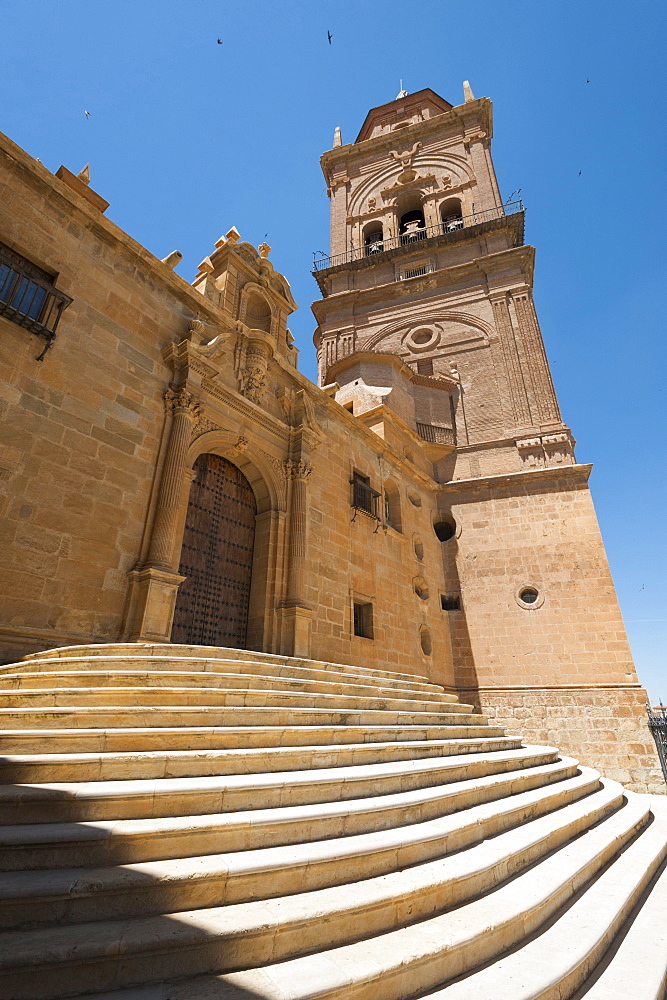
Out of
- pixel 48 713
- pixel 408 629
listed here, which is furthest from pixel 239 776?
pixel 408 629

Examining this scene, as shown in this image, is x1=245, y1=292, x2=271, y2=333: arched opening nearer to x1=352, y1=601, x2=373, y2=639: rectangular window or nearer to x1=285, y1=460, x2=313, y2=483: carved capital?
x1=285, y1=460, x2=313, y2=483: carved capital

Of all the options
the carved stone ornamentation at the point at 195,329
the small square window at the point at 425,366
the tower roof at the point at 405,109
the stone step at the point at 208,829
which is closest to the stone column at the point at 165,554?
the carved stone ornamentation at the point at 195,329

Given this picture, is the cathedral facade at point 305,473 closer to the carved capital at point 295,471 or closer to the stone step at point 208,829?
the carved capital at point 295,471

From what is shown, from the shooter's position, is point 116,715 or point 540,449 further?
point 540,449

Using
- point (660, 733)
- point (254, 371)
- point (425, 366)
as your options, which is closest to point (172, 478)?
point (254, 371)

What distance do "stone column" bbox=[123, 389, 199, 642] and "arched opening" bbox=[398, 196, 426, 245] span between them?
71.2 feet

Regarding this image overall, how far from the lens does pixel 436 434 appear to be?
59.3 ft

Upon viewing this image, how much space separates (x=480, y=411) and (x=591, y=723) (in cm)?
1103

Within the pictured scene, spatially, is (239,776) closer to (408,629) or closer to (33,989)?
(33,989)

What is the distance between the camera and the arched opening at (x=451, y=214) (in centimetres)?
2427

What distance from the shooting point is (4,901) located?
1.90 metres

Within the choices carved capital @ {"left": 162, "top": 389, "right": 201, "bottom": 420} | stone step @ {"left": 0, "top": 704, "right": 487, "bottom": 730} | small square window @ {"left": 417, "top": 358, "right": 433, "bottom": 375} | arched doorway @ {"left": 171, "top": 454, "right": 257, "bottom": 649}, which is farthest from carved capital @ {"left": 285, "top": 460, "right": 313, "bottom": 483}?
small square window @ {"left": 417, "top": 358, "right": 433, "bottom": 375}

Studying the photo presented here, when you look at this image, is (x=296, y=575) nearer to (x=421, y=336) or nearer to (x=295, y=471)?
(x=295, y=471)

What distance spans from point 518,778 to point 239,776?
10.8 ft
